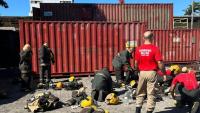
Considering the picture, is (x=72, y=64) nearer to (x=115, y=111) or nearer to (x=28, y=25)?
(x=28, y=25)

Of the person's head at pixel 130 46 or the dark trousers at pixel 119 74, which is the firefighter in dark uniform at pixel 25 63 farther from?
Result: the person's head at pixel 130 46

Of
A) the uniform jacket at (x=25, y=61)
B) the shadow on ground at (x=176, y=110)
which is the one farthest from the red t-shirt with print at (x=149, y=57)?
the uniform jacket at (x=25, y=61)

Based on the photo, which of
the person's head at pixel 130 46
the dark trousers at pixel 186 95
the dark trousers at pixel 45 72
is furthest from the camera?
the dark trousers at pixel 45 72

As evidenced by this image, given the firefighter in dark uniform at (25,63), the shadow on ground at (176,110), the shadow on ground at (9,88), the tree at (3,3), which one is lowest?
the shadow on ground at (176,110)

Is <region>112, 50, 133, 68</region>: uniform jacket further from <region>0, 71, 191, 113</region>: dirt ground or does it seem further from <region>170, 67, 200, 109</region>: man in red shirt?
<region>170, 67, 200, 109</region>: man in red shirt

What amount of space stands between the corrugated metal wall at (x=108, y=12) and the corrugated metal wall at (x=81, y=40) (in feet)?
29.9

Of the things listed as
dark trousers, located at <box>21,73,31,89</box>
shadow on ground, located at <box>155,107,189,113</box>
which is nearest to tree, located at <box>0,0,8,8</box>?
dark trousers, located at <box>21,73,31,89</box>

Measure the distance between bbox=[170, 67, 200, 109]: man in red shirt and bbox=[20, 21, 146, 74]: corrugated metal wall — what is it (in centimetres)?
760

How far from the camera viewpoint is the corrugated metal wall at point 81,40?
1571cm

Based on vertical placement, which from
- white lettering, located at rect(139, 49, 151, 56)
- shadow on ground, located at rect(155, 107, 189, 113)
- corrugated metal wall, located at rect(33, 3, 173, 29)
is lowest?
shadow on ground, located at rect(155, 107, 189, 113)

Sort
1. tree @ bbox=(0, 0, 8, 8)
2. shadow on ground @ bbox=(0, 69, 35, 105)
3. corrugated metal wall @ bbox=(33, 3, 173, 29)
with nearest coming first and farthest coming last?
shadow on ground @ bbox=(0, 69, 35, 105) < tree @ bbox=(0, 0, 8, 8) < corrugated metal wall @ bbox=(33, 3, 173, 29)

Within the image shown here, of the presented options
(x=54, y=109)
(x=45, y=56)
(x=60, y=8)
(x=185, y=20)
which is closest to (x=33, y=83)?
(x=45, y=56)

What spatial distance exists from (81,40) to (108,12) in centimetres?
977

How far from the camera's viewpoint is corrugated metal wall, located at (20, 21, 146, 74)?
51.5 ft
